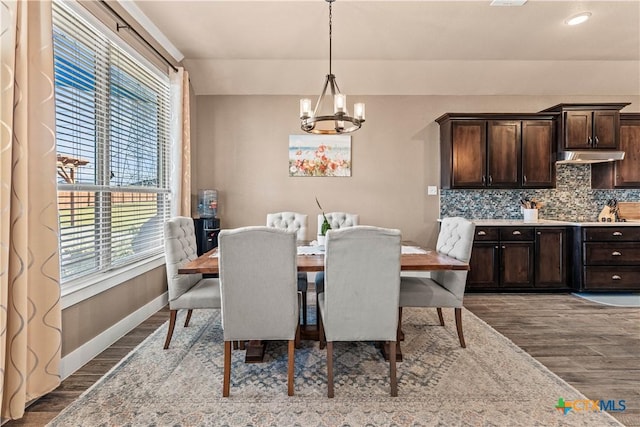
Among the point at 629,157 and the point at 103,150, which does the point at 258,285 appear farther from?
the point at 629,157

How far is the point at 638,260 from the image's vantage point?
3.93 meters

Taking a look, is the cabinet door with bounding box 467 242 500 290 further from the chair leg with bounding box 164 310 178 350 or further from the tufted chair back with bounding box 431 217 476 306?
the chair leg with bounding box 164 310 178 350

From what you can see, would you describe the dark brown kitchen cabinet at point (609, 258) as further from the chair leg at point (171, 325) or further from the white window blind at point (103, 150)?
the white window blind at point (103, 150)

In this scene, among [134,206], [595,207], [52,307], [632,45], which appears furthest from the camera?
[595,207]

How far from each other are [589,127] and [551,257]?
65.1 inches

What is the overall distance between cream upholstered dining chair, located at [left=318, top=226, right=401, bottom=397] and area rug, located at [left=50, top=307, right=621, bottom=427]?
18 cm

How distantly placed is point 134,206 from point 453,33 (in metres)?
3.60

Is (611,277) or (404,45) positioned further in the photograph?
(611,277)

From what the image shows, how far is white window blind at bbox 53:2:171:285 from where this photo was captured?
2254mm

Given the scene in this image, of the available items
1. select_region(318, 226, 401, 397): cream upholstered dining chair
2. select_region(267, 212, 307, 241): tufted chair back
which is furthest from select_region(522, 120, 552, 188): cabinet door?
select_region(318, 226, 401, 397): cream upholstered dining chair

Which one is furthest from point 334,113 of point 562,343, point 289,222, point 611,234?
point 611,234

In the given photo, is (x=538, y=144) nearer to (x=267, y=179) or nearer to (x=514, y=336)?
(x=514, y=336)

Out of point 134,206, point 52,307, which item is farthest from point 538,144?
point 52,307

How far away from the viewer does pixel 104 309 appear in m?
2.58
